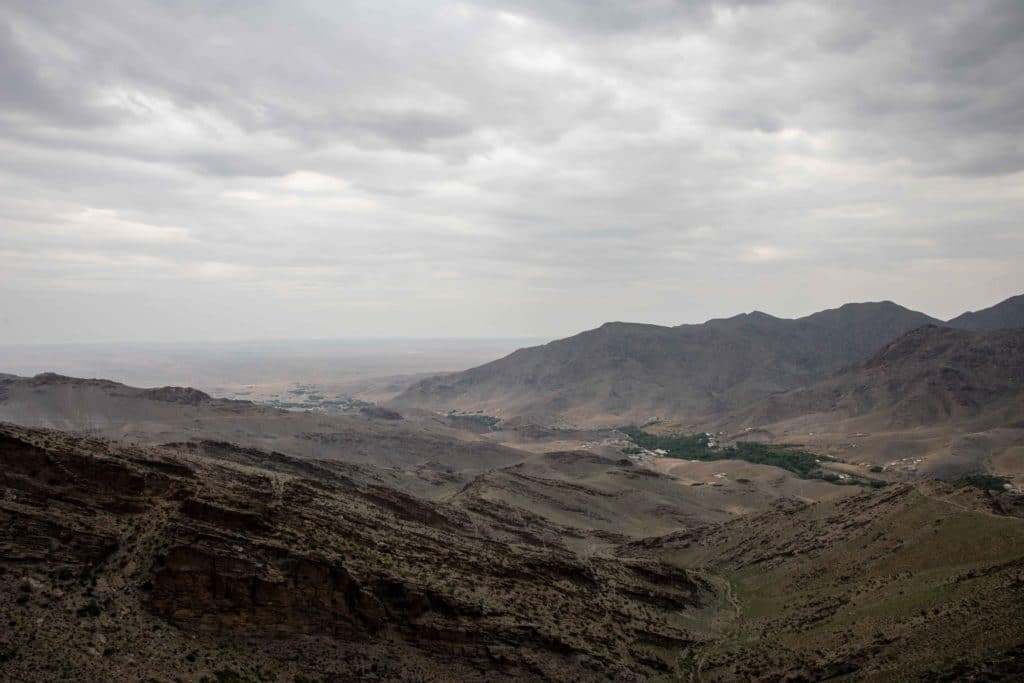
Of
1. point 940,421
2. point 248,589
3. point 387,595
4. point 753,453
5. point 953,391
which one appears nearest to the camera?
point 248,589

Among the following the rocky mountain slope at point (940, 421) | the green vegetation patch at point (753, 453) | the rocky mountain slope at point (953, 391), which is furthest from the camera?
the rocky mountain slope at point (953, 391)

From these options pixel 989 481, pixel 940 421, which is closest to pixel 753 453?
pixel 940 421

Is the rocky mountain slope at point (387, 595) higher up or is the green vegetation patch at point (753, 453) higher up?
the rocky mountain slope at point (387, 595)

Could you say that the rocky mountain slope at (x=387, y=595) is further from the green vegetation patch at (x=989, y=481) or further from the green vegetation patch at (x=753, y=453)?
the green vegetation patch at (x=753, y=453)

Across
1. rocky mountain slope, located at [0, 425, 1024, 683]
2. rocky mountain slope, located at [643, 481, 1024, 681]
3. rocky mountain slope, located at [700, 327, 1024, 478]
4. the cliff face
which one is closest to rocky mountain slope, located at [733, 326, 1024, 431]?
rocky mountain slope, located at [700, 327, 1024, 478]

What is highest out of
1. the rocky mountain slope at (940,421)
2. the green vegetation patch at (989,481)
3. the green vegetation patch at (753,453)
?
the rocky mountain slope at (940,421)

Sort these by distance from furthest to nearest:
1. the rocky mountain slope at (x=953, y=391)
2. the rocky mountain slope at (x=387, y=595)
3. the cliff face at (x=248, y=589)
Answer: the rocky mountain slope at (x=953, y=391)
the rocky mountain slope at (x=387, y=595)
the cliff face at (x=248, y=589)

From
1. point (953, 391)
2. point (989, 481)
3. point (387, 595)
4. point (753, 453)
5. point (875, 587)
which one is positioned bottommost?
point (753, 453)

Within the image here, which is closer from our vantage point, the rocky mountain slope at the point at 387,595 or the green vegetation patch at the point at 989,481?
the rocky mountain slope at the point at 387,595

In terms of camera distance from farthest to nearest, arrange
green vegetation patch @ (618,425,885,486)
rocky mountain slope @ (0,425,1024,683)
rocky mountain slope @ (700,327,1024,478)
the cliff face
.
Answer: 1. green vegetation patch @ (618,425,885,486)
2. rocky mountain slope @ (700,327,1024,478)
3. rocky mountain slope @ (0,425,1024,683)
4. the cliff face

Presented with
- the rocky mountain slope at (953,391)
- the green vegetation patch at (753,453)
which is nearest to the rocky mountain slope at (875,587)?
the green vegetation patch at (753,453)

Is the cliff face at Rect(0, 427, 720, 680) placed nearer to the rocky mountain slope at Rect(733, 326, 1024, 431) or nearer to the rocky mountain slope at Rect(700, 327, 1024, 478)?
the rocky mountain slope at Rect(700, 327, 1024, 478)

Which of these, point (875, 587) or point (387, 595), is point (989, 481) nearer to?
point (875, 587)

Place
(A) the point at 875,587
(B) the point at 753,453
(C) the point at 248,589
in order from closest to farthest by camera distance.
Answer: (C) the point at 248,589 → (A) the point at 875,587 → (B) the point at 753,453
